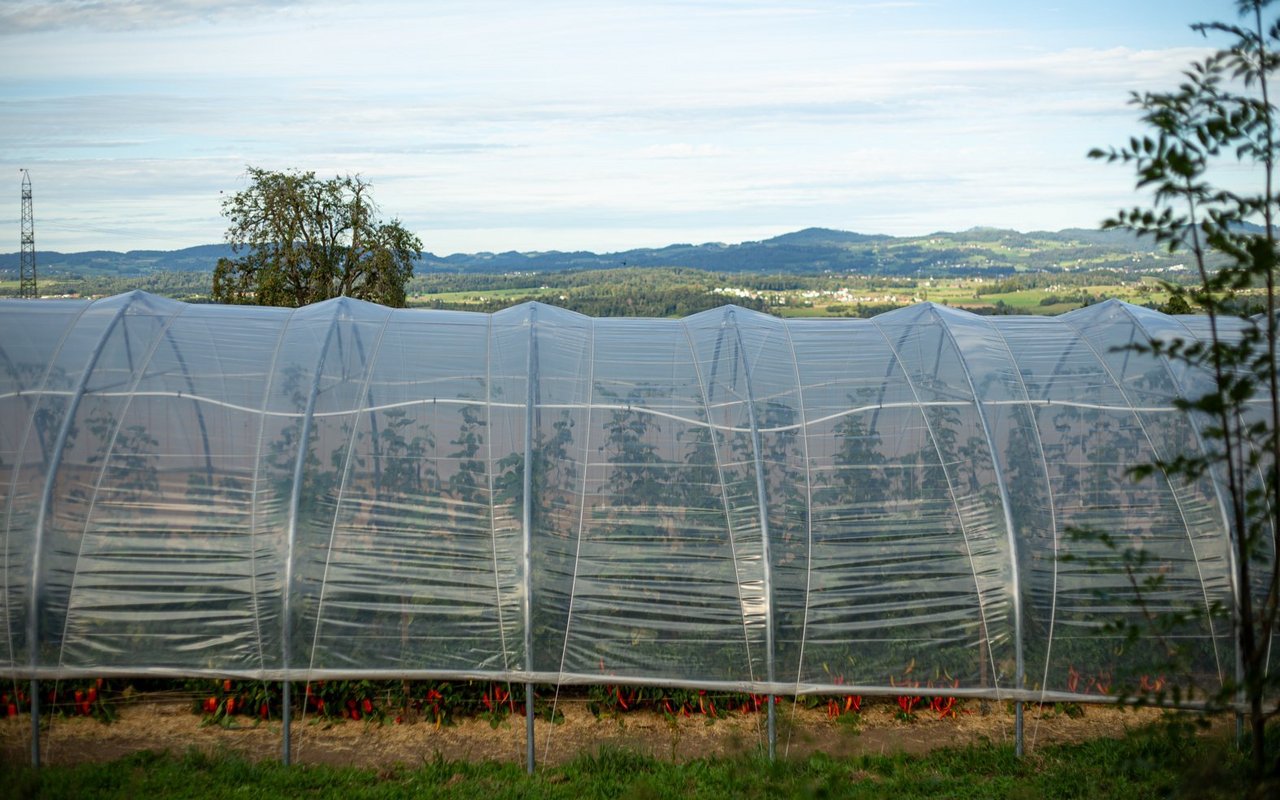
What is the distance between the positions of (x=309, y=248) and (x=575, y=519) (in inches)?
1259

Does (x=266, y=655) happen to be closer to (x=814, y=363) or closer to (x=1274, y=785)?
(x=814, y=363)

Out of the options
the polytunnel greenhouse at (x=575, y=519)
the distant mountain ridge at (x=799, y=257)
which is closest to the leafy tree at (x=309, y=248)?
the distant mountain ridge at (x=799, y=257)

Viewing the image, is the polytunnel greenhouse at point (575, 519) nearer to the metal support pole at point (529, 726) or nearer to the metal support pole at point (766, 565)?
the metal support pole at point (766, 565)

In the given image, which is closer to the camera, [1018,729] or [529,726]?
[529,726]

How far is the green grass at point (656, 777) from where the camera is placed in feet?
36.8

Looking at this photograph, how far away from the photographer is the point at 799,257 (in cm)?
6638

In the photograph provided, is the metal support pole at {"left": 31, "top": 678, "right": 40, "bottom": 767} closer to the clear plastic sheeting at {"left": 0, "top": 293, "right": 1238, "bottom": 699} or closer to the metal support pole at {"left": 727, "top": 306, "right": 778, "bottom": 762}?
the clear plastic sheeting at {"left": 0, "top": 293, "right": 1238, "bottom": 699}

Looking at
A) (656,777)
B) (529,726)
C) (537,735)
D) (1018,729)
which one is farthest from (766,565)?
(1018,729)

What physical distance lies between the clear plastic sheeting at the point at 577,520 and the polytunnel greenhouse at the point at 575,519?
35 mm

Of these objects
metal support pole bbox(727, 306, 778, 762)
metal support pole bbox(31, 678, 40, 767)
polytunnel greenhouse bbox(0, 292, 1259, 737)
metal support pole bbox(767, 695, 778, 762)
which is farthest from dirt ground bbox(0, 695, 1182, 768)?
polytunnel greenhouse bbox(0, 292, 1259, 737)

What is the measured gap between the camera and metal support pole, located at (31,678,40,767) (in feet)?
39.6

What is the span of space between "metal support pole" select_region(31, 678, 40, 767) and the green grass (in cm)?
52

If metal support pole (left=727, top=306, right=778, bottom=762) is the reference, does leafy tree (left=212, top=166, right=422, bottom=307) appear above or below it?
above

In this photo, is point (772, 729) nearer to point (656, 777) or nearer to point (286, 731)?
point (656, 777)
